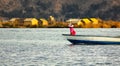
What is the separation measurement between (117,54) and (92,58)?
9278 millimetres

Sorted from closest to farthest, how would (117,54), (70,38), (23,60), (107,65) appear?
(107,65), (23,60), (117,54), (70,38)

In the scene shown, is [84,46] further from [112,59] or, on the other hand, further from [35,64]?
[35,64]

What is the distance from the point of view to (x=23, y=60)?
7144 cm

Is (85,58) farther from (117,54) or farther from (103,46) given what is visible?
(103,46)

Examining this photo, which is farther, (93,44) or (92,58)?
(93,44)

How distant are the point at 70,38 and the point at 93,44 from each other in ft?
15.7

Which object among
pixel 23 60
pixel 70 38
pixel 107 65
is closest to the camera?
pixel 107 65

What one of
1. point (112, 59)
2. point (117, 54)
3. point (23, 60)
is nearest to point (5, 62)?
point (23, 60)

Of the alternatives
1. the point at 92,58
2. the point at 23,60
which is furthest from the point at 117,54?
the point at 23,60

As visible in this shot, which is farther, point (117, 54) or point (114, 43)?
point (114, 43)

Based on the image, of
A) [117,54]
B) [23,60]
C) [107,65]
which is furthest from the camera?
[117,54]

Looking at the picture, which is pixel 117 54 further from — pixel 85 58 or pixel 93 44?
pixel 93 44

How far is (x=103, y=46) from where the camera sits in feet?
341

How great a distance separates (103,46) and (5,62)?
3874 cm
